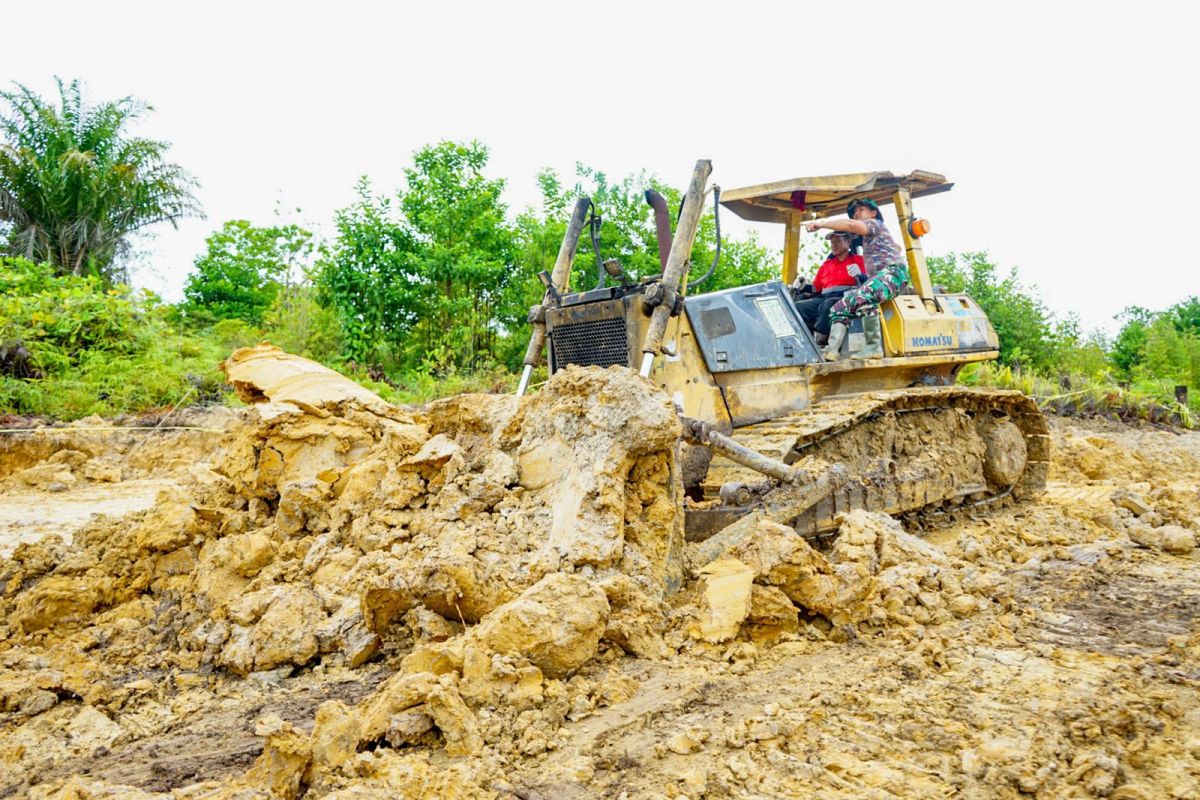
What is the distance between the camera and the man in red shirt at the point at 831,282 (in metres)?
7.72

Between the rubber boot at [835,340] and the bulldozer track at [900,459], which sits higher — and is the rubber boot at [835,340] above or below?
above

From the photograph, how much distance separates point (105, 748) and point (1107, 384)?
58.8ft

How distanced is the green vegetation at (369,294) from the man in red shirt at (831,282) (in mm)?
3767

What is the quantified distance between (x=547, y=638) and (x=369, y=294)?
13.4 m

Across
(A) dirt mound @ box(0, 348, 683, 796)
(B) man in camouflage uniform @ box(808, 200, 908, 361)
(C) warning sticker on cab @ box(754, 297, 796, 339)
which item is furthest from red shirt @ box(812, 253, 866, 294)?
(A) dirt mound @ box(0, 348, 683, 796)

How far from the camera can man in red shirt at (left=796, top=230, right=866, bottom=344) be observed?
7.72m

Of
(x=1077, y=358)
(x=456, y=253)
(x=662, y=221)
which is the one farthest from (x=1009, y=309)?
(x=662, y=221)

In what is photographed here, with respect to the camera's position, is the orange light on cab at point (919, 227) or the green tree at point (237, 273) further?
the green tree at point (237, 273)

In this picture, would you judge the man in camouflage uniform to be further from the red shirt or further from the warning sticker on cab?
the warning sticker on cab

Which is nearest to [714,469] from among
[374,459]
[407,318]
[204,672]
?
[374,459]

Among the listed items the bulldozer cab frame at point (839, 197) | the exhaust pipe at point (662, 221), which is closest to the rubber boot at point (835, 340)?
the bulldozer cab frame at point (839, 197)

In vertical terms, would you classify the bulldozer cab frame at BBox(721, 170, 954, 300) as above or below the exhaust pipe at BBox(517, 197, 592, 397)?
above

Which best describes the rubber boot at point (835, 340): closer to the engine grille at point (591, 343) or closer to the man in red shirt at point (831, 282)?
the man in red shirt at point (831, 282)

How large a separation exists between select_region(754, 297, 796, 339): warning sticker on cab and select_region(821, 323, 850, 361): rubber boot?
0.47 m
